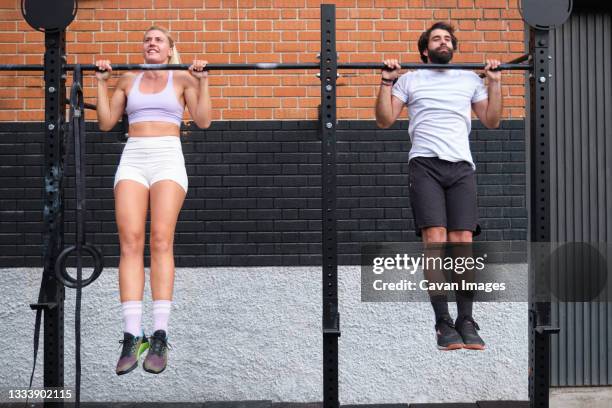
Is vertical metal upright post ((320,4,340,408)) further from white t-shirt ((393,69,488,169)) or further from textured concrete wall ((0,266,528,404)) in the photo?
textured concrete wall ((0,266,528,404))

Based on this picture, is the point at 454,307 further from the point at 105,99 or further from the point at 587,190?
the point at 105,99

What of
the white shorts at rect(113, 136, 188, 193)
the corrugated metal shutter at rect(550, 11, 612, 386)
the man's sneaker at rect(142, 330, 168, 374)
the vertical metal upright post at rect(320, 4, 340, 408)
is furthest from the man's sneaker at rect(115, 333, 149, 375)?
the corrugated metal shutter at rect(550, 11, 612, 386)

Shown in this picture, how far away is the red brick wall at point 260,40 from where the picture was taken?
621 cm

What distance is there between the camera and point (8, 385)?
6121 mm

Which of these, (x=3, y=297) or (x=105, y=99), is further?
(x=3, y=297)

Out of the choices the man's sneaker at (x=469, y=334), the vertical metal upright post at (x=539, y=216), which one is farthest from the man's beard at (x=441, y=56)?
the man's sneaker at (x=469, y=334)

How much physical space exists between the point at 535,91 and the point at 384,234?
90.4 inches

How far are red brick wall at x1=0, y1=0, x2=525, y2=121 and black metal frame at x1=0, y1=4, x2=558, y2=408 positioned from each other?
2.04m

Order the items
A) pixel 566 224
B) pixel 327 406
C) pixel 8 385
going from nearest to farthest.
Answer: pixel 327 406 → pixel 8 385 → pixel 566 224

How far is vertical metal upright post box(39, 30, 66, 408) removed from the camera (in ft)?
13.4

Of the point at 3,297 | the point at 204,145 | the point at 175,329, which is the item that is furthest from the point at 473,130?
the point at 3,297

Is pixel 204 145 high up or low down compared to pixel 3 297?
up

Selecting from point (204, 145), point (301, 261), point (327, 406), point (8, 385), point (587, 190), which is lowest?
point (8, 385)

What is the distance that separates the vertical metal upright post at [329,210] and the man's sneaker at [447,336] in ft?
2.28
